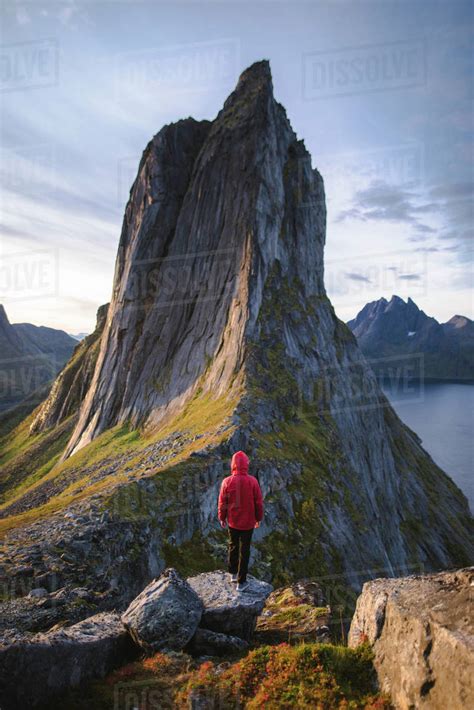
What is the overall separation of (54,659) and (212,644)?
313cm

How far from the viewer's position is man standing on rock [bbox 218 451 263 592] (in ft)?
32.7

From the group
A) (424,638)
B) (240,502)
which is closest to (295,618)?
(240,502)

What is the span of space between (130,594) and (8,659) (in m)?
7.38

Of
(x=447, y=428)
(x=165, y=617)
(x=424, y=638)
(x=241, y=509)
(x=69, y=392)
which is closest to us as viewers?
(x=424, y=638)

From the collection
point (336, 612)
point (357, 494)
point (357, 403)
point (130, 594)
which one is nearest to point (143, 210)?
point (357, 403)

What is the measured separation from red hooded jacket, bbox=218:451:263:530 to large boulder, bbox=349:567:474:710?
10.3ft

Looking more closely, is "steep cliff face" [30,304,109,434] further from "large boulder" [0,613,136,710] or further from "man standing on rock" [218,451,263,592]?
"large boulder" [0,613,136,710]

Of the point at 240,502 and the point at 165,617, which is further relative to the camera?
the point at 240,502

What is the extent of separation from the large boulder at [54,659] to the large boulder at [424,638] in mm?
4708

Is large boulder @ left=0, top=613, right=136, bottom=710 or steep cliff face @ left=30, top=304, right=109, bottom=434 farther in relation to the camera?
steep cliff face @ left=30, top=304, right=109, bottom=434

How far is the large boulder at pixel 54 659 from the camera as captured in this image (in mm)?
6375

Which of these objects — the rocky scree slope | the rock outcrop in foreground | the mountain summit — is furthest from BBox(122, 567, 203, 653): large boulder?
the mountain summit

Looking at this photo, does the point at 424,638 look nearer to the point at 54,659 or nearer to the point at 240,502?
the point at 240,502

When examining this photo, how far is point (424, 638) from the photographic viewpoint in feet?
19.7
